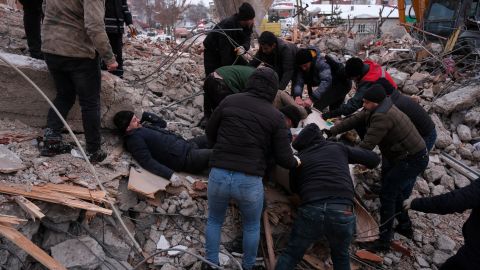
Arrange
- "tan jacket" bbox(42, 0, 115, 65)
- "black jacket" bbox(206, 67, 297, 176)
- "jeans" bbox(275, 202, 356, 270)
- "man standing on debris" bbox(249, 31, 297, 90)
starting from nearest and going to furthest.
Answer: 1. "black jacket" bbox(206, 67, 297, 176)
2. "jeans" bbox(275, 202, 356, 270)
3. "tan jacket" bbox(42, 0, 115, 65)
4. "man standing on debris" bbox(249, 31, 297, 90)

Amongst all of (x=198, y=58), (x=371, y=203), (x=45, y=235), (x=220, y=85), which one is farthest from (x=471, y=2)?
(x=45, y=235)

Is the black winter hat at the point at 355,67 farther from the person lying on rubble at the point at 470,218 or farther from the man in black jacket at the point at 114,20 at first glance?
the man in black jacket at the point at 114,20

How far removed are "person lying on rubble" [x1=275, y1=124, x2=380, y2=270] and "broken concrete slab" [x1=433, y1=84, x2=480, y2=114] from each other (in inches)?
186

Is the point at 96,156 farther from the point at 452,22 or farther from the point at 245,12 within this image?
the point at 452,22

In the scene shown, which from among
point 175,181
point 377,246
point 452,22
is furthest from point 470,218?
point 452,22

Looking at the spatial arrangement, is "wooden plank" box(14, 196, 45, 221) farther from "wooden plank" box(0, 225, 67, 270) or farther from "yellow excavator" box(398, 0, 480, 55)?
"yellow excavator" box(398, 0, 480, 55)

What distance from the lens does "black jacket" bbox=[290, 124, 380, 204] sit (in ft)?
10.8

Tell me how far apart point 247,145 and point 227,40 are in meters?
2.84

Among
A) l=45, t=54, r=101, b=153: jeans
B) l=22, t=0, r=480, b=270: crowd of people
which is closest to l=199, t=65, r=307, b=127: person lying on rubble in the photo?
l=22, t=0, r=480, b=270: crowd of people

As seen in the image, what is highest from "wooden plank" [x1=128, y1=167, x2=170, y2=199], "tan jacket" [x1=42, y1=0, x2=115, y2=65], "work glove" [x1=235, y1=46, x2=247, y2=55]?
"tan jacket" [x1=42, y1=0, x2=115, y2=65]

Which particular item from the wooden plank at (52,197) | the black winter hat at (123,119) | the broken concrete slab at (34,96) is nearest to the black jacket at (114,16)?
the broken concrete slab at (34,96)

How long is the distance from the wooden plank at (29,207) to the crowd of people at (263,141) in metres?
0.79

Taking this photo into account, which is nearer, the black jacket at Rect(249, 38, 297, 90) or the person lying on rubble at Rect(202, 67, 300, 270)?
the person lying on rubble at Rect(202, 67, 300, 270)

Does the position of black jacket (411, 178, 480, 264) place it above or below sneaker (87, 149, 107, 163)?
below
